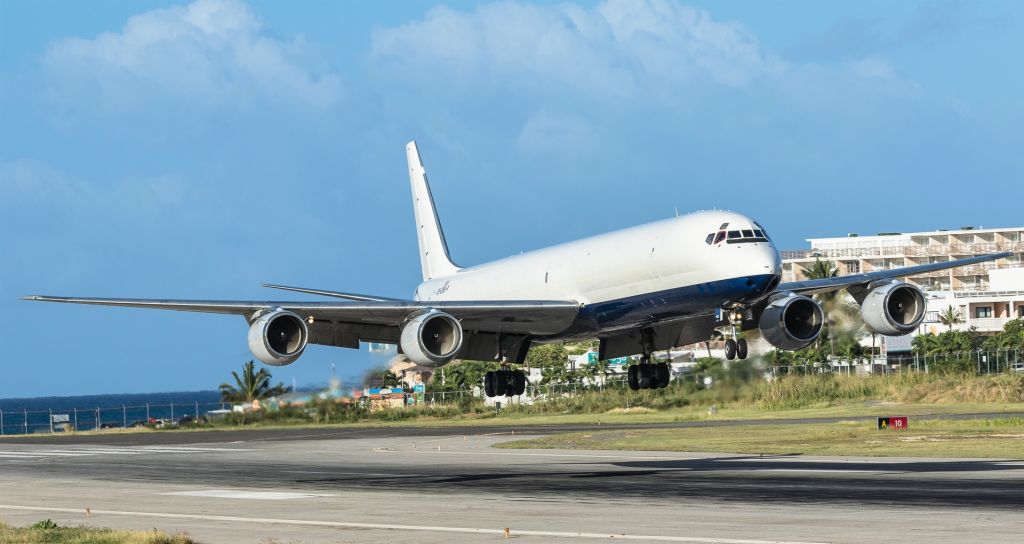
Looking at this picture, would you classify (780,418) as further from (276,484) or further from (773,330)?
(276,484)

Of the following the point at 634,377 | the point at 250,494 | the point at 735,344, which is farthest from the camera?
the point at 634,377

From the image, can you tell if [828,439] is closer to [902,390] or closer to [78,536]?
[902,390]

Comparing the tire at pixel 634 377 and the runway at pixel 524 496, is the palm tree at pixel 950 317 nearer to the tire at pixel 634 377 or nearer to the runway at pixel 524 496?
the runway at pixel 524 496

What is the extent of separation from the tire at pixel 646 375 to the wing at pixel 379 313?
3876 mm

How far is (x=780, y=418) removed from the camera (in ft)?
273

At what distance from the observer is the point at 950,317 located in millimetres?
182000

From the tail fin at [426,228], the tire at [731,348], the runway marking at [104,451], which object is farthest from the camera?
the runway marking at [104,451]

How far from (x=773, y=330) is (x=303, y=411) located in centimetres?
4635

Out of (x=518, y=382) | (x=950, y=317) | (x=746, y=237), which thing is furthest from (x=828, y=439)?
(x=950, y=317)

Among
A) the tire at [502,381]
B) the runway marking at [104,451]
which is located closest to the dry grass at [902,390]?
the runway marking at [104,451]

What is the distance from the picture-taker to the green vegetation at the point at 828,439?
2248 inches

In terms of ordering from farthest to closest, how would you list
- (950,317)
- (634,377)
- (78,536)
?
A: 1. (950,317)
2. (634,377)
3. (78,536)

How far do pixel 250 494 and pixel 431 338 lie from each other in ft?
28.0

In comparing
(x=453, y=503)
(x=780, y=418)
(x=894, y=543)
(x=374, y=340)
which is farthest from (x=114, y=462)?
(x=894, y=543)
